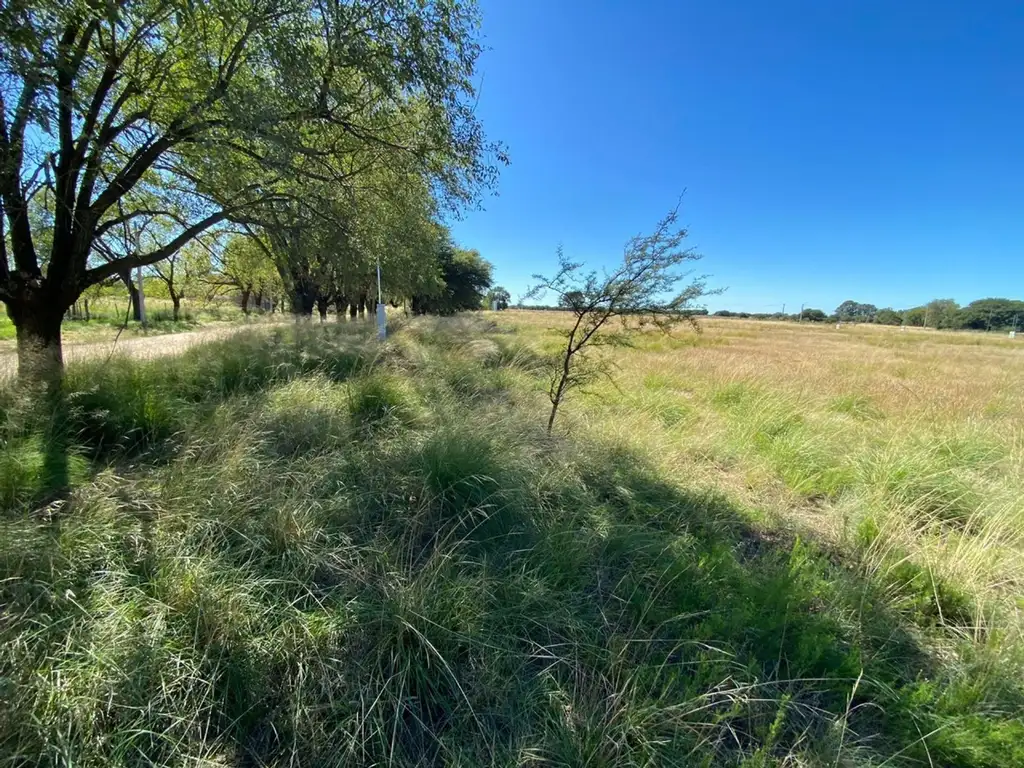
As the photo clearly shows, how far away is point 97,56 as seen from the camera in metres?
4.23

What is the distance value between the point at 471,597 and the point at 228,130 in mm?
5306

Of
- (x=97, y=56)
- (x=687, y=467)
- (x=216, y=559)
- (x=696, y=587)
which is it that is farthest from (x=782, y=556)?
(x=97, y=56)

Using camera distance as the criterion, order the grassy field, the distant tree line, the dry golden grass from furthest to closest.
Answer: the distant tree line, the dry golden grass, the grassy field

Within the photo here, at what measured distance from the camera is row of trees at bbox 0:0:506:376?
358 cm

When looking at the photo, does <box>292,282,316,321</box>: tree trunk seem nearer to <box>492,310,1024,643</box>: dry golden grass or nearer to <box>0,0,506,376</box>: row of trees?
<box>0,0,506,376</box>: row of trees

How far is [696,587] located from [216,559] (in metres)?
2.67

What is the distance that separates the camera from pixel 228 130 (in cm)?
422

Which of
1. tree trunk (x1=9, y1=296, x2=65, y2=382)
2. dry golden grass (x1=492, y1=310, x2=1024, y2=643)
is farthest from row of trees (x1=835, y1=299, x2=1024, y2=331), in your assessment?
tree trunk (x1=9, y1=296, x2=65, y2=382)

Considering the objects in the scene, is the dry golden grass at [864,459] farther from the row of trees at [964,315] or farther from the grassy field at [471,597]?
the row of trees at [964,315]

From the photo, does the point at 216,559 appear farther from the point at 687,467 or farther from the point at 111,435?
the point at 687,467

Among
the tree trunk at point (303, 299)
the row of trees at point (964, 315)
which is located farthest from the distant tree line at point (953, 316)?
the tree trunk at point (303, 299)

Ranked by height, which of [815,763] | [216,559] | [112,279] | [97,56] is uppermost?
[97,56]

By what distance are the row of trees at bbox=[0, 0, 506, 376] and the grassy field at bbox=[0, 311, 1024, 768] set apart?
2.12 meters

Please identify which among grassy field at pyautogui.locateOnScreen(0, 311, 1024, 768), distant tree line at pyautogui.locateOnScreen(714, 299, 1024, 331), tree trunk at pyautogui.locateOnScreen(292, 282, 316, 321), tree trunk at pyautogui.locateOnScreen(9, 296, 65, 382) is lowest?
grassy field at pyautogui.locateOnScreen(0, 311, 1024, 768)
